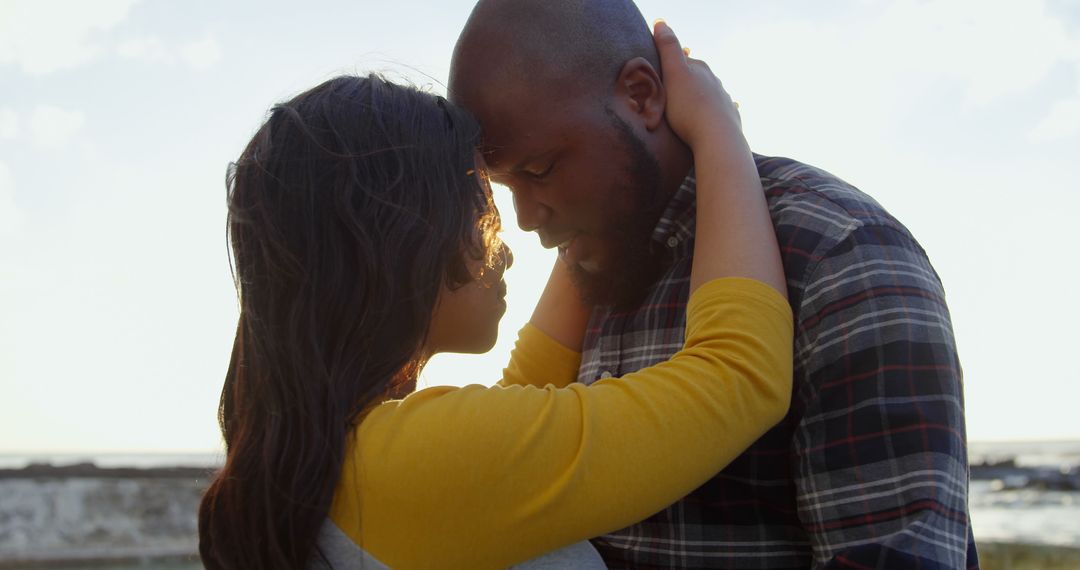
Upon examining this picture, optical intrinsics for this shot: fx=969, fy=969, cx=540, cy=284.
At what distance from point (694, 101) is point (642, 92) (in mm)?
181

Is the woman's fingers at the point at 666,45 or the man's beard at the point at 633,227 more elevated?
the woman's fingers at the point at 666,45

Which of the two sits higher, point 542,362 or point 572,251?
point 572,251

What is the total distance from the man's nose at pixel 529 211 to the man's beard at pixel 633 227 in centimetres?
15

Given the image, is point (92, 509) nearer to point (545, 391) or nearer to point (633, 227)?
point (633, 227)

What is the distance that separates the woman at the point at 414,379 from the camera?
1.45 metres

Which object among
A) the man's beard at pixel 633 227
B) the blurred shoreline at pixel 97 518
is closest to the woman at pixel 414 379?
the man's beard at pixel 633 227

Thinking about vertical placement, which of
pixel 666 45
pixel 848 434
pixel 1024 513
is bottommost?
pixel 1024 513

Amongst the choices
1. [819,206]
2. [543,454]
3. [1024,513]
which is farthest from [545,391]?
[1024,513]

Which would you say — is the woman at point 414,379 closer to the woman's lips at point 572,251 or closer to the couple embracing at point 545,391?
the couple embracing at point 545,391

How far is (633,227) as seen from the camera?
228 centimetres

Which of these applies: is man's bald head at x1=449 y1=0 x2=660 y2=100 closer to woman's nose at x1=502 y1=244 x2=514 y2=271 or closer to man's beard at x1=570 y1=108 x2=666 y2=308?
man's beard at x1=570 y1=108 x2=666 y2=308

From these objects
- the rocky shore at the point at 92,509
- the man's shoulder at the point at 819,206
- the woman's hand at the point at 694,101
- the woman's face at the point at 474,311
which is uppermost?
the woman's hand at the point at 694,101

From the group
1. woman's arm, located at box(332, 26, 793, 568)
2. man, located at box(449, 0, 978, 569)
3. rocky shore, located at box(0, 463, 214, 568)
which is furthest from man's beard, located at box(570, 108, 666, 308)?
rocky shore, located at box(0, 463, 214, 568)

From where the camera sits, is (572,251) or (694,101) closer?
(694,101)
